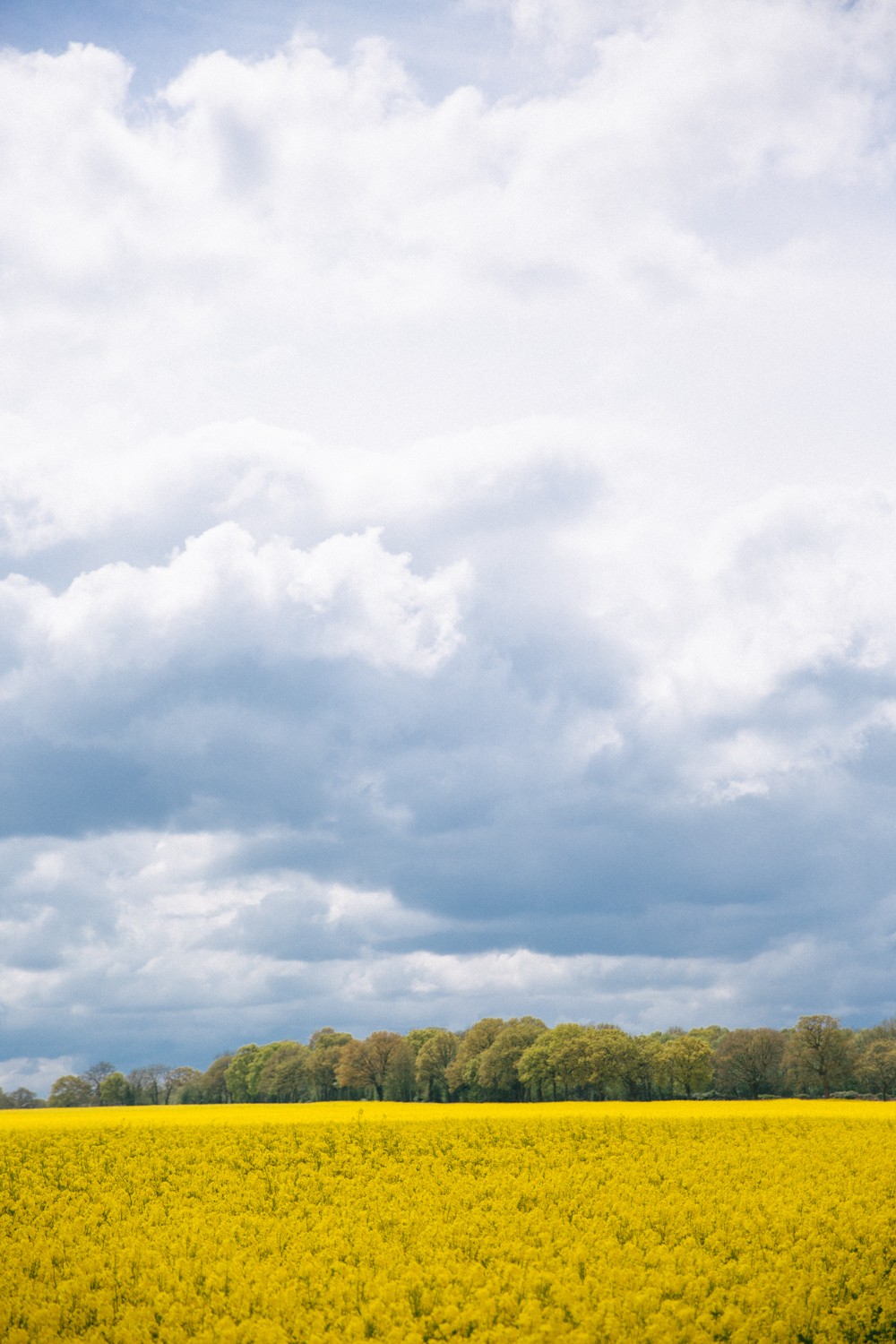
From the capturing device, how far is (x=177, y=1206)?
108ft

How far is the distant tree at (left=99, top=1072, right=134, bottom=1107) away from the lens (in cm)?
14600

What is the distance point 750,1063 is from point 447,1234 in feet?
349

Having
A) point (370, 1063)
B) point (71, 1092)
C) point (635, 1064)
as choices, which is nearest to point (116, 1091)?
point (71, 1092)

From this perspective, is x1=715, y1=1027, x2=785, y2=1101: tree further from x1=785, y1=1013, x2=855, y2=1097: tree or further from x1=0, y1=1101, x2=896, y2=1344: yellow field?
x1=0, y1=1101, x2=896, y2=1344: yellow field

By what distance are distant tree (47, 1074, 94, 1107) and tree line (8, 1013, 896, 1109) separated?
0.57ft

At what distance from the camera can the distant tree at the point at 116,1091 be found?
146000 mm

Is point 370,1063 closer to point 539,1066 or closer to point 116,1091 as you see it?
point 539,1066

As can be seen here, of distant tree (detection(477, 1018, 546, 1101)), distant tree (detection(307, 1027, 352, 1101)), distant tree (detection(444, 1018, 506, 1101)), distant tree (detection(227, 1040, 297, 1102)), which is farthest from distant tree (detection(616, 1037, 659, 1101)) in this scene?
distant tree (detection(227, 1040, 297, 1102))

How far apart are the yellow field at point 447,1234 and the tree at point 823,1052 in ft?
228

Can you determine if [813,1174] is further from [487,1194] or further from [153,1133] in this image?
[153,1133]

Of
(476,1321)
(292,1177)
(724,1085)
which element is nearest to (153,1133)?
(292,1177)

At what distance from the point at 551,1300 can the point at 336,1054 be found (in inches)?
4834

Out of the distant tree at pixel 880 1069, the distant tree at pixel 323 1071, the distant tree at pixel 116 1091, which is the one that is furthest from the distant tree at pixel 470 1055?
the distant tree at pixel 116 1091

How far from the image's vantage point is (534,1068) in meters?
112
